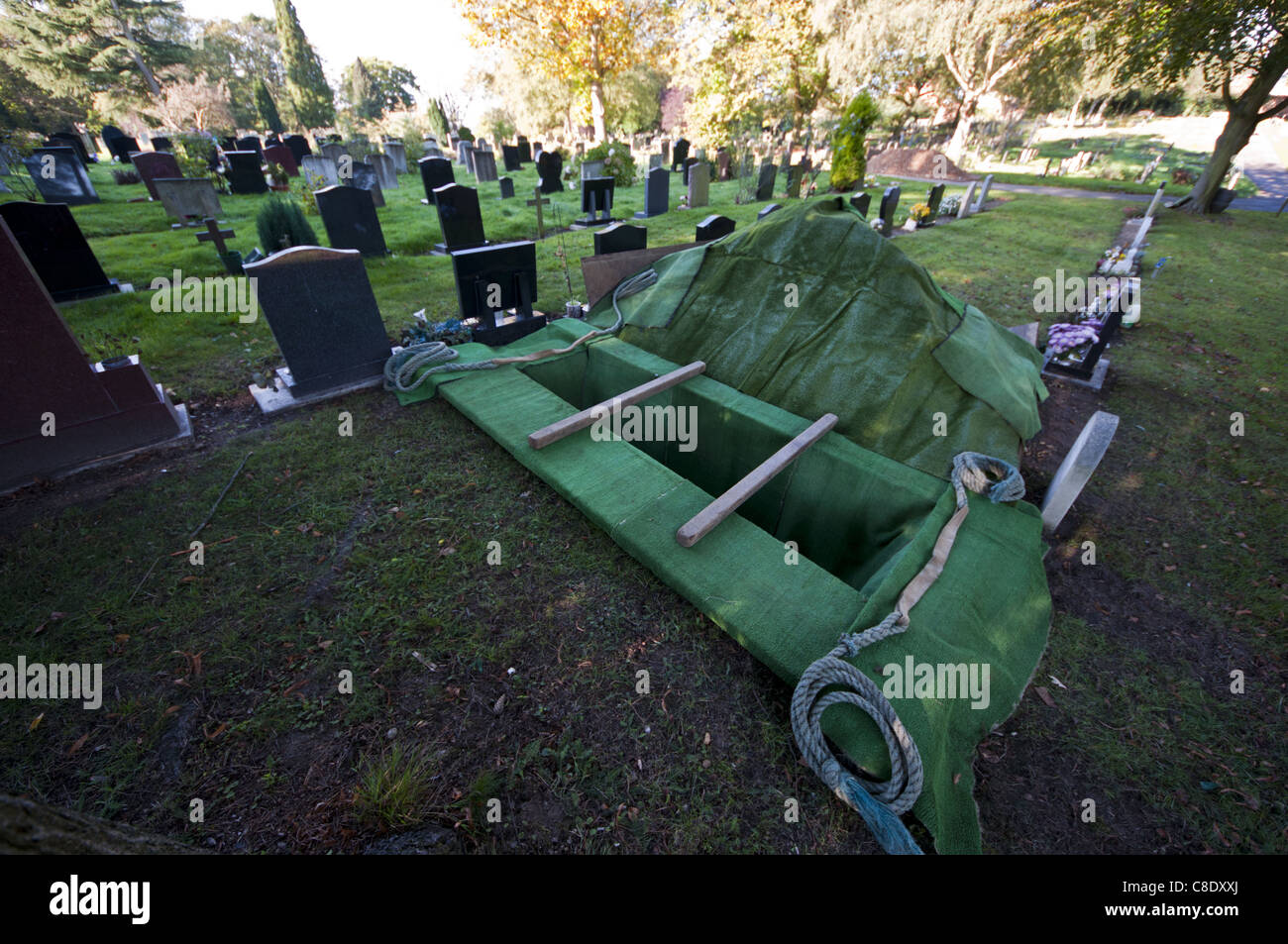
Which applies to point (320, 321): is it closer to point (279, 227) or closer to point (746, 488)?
point (279, 227)

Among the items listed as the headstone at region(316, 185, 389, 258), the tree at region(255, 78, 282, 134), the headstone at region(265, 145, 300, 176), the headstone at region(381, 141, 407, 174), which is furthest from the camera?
the tree at region(255, 78, 282, 134)

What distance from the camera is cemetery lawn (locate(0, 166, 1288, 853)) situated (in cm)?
232

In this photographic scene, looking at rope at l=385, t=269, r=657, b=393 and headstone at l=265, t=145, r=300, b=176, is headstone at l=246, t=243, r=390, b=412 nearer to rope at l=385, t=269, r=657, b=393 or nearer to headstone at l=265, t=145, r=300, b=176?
rope at l=385, t=269, r=657, b=393

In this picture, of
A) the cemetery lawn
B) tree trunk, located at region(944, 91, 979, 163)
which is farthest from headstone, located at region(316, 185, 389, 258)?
tree trunk, located at region(944, 91, 979, 163)

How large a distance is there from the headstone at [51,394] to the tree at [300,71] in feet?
156

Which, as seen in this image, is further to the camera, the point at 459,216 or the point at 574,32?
the point at 574,32

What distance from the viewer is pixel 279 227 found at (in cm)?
838

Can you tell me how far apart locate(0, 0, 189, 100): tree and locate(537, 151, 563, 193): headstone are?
35496mm

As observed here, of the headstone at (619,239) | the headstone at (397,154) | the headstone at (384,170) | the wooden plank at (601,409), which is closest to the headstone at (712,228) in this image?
the headstone at (619,239)

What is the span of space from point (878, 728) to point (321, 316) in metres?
6.42

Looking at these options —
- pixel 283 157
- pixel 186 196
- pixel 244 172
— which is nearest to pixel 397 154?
pixel 283 157
